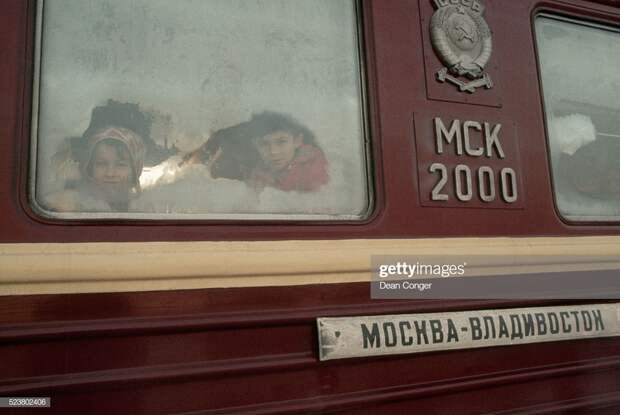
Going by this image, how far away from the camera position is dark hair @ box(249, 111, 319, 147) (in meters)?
1.38

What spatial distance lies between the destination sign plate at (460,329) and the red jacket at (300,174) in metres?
0.35

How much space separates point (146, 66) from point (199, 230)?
43 centimetres

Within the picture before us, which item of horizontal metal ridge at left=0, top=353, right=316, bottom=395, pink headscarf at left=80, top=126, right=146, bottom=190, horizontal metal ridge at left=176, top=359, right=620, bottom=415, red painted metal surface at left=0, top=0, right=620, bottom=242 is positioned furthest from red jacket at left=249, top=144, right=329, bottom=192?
horizontal metal ridge at left=176, top=359, right=620, bottom=415

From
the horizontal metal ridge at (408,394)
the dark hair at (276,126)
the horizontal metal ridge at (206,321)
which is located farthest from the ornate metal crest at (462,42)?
the horizontal metal ridge at (408,394)

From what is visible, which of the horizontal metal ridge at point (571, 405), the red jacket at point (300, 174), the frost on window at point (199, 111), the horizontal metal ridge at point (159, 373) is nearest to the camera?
the horizontal metal ridge at point (159, 373)

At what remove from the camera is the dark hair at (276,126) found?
4.54ft

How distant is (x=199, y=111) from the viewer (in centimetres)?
134

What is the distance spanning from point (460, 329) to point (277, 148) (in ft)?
2.26

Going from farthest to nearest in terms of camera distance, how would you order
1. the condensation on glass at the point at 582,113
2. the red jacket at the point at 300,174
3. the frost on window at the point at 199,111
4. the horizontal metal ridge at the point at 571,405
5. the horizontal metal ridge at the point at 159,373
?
the condensation on glass at the point at 582,113 → the horizontal metal ridge at the point at 571,405 → the red jacket at the point at 300,174 → the frost on window at the point at 199,111 → the horizontal metal ridge at the point at 159,373

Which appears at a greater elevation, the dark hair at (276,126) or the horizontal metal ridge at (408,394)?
the dark hair at (276,126)

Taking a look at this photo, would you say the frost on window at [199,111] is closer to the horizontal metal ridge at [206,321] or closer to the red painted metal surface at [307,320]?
the red painted metal surface at [307,320]

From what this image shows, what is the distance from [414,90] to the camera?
5.08 feet

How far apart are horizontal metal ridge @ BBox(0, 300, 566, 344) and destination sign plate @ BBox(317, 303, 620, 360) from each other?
0.02m

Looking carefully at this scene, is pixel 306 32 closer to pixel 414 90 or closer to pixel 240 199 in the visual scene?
pixel 414 90
